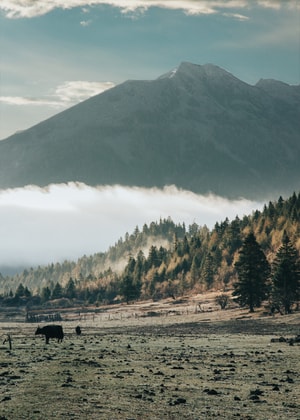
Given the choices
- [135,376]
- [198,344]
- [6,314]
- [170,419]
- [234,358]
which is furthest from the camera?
[6,314]

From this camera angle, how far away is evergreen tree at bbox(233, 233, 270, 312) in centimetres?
10625

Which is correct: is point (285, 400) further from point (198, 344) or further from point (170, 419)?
point (198, 344)

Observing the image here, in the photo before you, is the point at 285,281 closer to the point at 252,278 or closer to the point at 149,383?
the point at 252,278

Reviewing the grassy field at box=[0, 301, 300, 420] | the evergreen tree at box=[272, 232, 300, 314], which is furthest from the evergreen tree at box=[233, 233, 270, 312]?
the grassy field at box=[0, 301, 300, 420]

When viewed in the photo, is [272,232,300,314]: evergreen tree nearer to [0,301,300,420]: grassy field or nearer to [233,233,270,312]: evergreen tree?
[233,233,270,312]: evergreen tree

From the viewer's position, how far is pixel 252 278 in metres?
107

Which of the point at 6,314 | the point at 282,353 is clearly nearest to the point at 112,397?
the point at 282,353

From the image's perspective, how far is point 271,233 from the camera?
186 meters

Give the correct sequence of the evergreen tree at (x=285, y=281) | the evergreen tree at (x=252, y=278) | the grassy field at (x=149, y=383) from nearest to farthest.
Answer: the grassy field at (x=149, y=383) → the evergreen tree at (x=285, y=281) → the evergreen tree at (x=252, y=278)

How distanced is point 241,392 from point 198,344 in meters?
25.8

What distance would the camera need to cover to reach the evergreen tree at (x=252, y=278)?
106250 mm

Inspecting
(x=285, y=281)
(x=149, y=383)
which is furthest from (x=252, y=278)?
(x=149, y=383)

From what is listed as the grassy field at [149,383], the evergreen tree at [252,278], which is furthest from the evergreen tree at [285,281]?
the grassy field at [149,383]

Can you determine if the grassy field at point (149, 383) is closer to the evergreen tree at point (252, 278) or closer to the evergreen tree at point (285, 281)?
the evergreen tree at point (285, 281)
